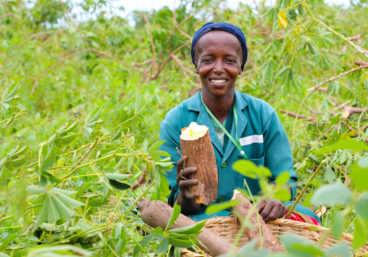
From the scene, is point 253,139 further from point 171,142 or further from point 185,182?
point 185,182

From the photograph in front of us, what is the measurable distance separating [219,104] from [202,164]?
1.46ft

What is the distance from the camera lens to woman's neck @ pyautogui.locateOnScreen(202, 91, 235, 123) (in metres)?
1.81

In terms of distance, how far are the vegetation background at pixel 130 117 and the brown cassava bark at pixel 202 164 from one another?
0.14 metres

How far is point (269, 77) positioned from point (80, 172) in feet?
4.26

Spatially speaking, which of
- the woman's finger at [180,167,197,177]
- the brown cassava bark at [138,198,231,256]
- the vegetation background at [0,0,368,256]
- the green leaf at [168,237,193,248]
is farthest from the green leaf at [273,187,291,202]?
the woman's finger at [180,167,197,177]

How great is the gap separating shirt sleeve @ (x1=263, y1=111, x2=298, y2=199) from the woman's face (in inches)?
10.1

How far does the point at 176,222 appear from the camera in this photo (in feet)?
4.52

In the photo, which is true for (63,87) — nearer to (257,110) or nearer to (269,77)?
(269,77)

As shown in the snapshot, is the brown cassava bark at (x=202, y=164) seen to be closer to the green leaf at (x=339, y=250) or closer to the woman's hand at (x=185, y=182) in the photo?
the woman's hand at (x=185, y=182)

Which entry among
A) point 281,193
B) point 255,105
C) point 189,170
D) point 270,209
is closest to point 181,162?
point 189,170

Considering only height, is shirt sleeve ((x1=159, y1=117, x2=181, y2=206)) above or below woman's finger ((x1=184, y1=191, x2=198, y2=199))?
above

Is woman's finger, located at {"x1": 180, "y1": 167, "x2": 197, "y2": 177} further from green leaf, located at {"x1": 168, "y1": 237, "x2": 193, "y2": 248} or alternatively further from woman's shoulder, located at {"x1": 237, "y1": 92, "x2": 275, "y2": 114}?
woman's shoulder, located at {"x1": 237, "y1": 92, "x2": 275, "y2": 114}

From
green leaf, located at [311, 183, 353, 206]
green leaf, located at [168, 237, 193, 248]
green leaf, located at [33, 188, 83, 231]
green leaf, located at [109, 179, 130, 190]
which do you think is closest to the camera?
green leaf, located at [311, 183, 353, 206]

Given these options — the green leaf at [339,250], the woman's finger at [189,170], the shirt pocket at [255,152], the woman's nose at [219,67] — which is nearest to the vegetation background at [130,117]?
the green leaf at [339,250]
